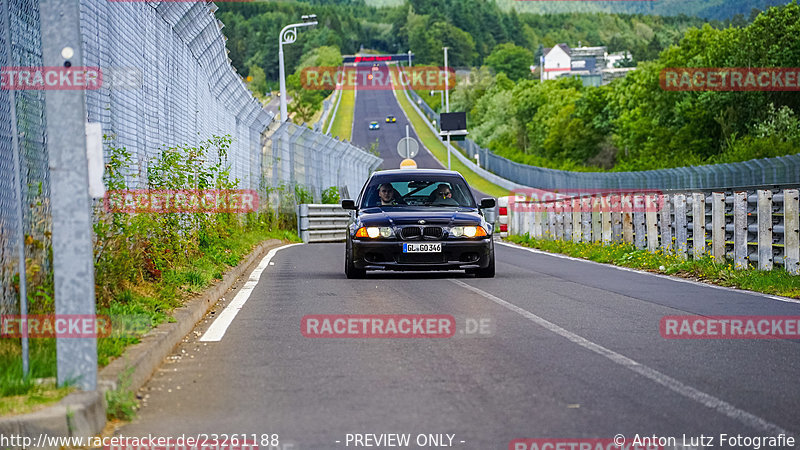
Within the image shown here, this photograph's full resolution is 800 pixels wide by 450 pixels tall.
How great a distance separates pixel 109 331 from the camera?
7.73 metres

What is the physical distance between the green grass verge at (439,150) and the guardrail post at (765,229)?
58.4 m

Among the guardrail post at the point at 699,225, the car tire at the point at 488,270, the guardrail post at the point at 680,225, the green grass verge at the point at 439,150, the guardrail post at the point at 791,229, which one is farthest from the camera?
the green grass verge at the point at 439,150

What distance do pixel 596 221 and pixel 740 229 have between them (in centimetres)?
819

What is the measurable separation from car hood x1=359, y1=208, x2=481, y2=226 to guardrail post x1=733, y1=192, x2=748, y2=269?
3673mm

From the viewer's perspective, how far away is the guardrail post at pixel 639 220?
20797 mm

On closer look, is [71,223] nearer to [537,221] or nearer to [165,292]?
[165,292]

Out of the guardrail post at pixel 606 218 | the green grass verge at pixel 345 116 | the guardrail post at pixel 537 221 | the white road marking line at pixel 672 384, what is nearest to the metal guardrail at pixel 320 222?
the guardrail post at pixel 537 221

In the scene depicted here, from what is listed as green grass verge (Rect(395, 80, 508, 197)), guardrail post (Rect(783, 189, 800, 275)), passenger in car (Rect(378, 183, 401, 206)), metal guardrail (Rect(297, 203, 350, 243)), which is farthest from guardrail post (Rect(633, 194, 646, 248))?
green grass verge (Rect(395, 80, 508, 197))

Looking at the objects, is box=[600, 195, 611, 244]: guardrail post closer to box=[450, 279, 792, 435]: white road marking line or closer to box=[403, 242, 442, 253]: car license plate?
box=[403, 242, 442, 253]: car license plate

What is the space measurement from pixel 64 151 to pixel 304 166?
28601 millimetres

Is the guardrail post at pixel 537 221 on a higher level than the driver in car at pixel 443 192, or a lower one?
lower

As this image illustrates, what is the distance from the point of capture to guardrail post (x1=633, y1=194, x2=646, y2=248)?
20.8m

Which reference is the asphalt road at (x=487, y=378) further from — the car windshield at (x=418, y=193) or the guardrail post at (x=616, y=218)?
the guardrail post at (x=616, y=218)

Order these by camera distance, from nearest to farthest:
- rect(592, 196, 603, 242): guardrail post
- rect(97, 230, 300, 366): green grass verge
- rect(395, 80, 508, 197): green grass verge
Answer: rect(97, 230, 300, 366): green grass verge < rect(592, 196, 603, 242): guardrail post < rect(395, 80, 508, 197): green grass verge
